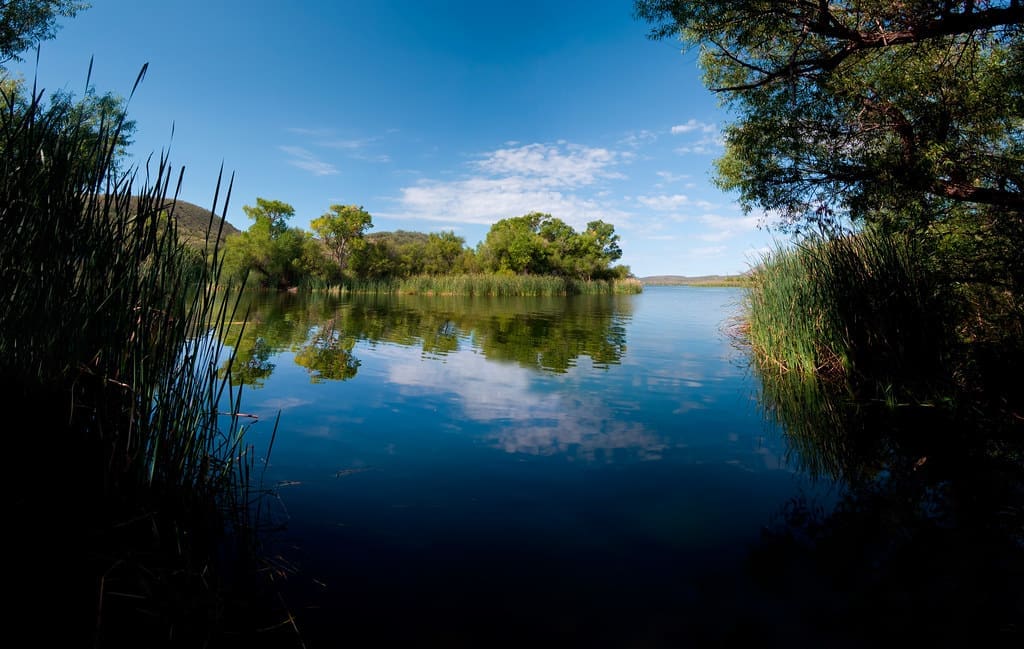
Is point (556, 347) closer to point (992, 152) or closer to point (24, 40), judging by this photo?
point (992, 152)

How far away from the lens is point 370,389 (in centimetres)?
636

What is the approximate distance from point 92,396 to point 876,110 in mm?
8110

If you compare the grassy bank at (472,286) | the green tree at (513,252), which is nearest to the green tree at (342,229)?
the grassy bank at (472,286)

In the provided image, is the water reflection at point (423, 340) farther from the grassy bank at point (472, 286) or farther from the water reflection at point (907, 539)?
the grassy bank at point (472, 286)

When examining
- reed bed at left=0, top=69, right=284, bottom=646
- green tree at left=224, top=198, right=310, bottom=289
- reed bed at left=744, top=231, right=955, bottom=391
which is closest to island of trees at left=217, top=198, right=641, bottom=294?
green tree at left=224, top=198, right=310, bottom=289

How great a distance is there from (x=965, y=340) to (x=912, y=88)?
3.16 m

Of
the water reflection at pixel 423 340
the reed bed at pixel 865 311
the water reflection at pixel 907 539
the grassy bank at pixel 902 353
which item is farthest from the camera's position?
the water reflection at pixel 423 340

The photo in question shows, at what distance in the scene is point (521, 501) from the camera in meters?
3.26

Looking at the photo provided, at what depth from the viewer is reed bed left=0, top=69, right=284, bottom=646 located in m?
1.82

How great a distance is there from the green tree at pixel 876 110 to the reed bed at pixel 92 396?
485cm

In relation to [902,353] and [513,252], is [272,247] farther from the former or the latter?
[902,353]

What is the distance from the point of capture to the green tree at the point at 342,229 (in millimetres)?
45844

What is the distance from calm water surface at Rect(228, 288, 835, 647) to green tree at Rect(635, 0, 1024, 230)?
3041mm

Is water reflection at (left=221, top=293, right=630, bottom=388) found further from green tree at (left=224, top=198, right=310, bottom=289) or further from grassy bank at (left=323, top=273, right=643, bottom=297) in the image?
green tree at (left=224, top=198, right=310, bottom=289)
